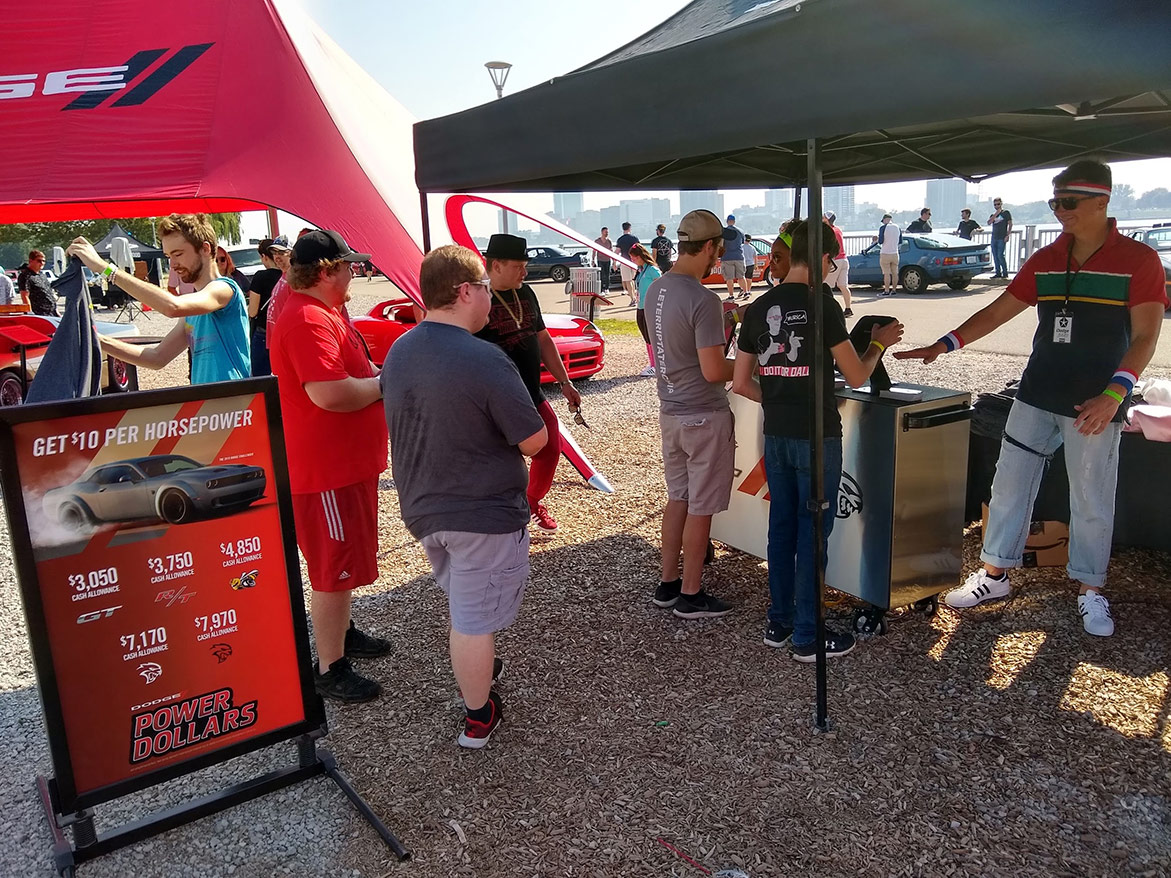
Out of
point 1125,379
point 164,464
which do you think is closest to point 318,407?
point 164,464

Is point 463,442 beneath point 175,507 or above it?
above

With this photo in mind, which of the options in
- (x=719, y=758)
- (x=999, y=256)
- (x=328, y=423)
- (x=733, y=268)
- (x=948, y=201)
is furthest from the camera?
(x=948, y=201)

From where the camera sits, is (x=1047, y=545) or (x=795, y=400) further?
(x=1047, y=545)

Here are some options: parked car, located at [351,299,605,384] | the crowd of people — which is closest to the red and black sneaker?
the crowd of people

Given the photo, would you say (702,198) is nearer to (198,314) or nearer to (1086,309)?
(1086,309)

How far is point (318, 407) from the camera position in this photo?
320 cm

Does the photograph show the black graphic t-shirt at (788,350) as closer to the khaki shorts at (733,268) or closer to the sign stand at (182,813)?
the sign stand at (182,813)

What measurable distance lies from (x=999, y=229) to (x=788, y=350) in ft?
64.1

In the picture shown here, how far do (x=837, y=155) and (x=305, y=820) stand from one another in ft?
15.2

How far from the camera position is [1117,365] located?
368cm

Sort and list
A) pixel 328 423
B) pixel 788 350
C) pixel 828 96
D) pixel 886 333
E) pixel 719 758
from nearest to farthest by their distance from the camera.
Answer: pixel 828 96, pixel 719 758, pixel 328 423, pixel 788 350, pixel 886 333

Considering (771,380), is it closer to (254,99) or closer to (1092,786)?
(1092,786)

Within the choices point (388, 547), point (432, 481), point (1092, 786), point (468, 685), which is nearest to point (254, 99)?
point (388, 547)

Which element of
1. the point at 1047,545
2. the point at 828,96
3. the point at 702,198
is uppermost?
the point at 702,198
